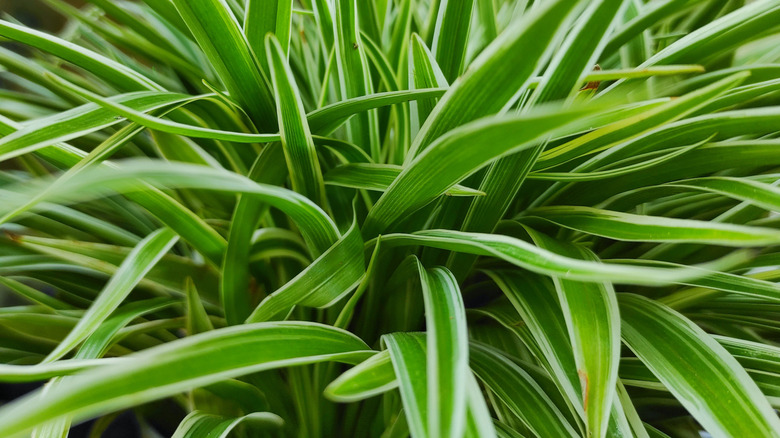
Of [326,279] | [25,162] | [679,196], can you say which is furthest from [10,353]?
[679,196]

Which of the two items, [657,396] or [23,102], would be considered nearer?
[657,396]

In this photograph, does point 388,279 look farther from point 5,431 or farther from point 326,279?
point 5,431

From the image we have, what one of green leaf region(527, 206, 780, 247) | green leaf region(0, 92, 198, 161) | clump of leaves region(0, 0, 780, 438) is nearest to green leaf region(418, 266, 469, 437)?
clump of leaves region(0, 0, 780, 438)

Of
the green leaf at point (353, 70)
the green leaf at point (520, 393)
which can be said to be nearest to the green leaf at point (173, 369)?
the green leaf at point (520, 393)

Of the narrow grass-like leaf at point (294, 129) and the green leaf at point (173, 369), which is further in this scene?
the narrow grass-like leaf at point (294, 129)

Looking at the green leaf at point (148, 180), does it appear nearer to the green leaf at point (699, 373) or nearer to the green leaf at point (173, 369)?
the green leaf at point (173, 369)

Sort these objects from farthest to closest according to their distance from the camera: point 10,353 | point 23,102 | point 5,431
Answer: point 23,102
point 10,353
point 5,431
